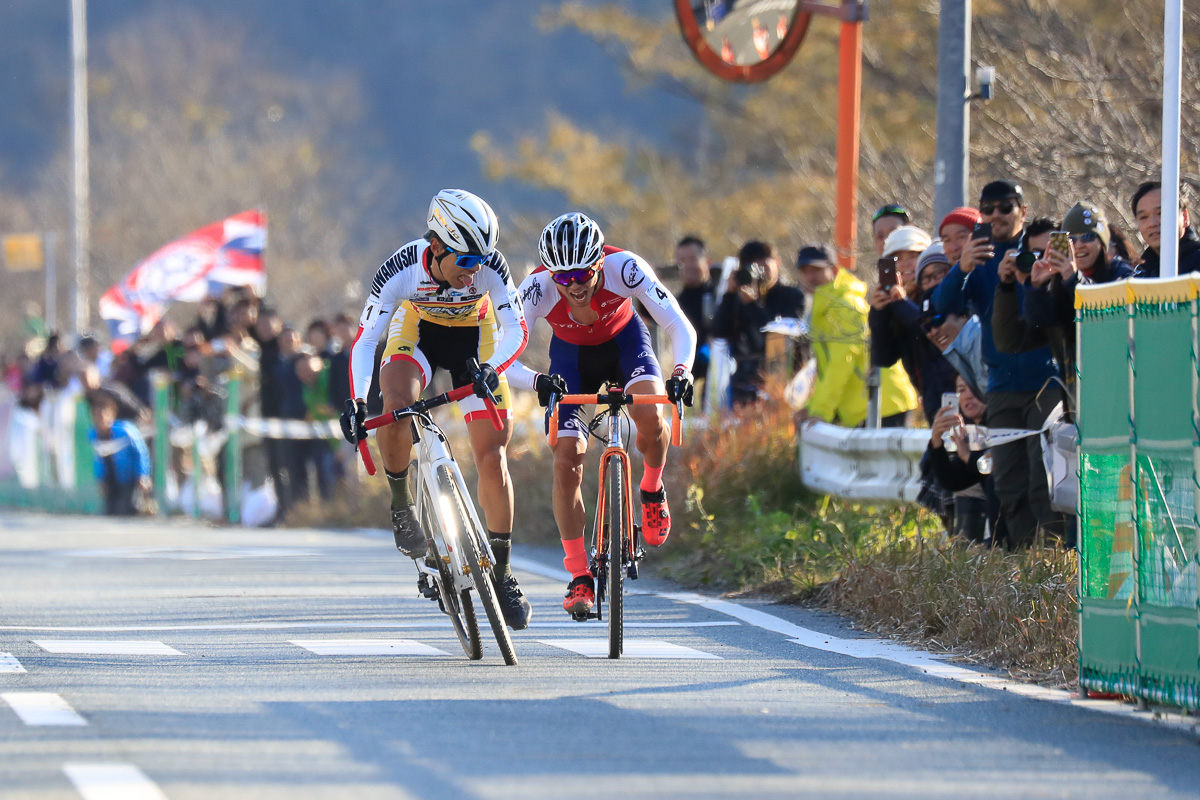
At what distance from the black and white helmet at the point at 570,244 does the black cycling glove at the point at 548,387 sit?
1.62ft

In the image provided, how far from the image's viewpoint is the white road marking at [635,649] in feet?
27.5

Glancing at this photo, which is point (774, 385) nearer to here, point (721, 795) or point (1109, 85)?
point (1109, 85)

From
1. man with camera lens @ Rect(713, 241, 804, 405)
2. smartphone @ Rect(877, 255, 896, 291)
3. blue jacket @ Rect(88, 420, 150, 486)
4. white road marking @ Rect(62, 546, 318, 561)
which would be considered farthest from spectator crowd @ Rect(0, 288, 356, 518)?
smartphone @ Rect(877, 255, 896, 291)

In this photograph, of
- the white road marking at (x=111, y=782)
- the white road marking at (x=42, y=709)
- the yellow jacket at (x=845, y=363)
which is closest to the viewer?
the white road marking at (x=111, y=782)

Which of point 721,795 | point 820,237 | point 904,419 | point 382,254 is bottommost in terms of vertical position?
point 721,795

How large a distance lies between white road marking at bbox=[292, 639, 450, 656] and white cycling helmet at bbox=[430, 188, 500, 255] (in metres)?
1.81

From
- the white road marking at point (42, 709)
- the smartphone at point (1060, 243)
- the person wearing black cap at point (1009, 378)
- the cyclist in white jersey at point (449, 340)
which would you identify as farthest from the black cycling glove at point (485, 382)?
the person wearing black cap at point (1009, 378)

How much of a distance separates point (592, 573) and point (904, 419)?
13.6 feet

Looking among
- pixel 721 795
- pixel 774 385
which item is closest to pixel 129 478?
pixel 774 385

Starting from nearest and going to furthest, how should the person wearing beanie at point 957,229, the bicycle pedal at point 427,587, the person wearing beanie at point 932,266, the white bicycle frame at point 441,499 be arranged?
the white bicycle frame at point 441,499 → the bicycle pedal at point 427,587 → the person wearing beanie at point 957,229 → the person wearing beanie at point 932,266

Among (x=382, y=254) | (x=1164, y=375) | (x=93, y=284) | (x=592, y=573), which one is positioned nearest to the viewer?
(x=1164, y=375)

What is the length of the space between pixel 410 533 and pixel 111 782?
329 centimetres

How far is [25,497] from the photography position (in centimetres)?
2541

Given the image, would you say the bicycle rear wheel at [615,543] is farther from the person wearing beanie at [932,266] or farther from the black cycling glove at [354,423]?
the person wearing beanie at [932,266]
